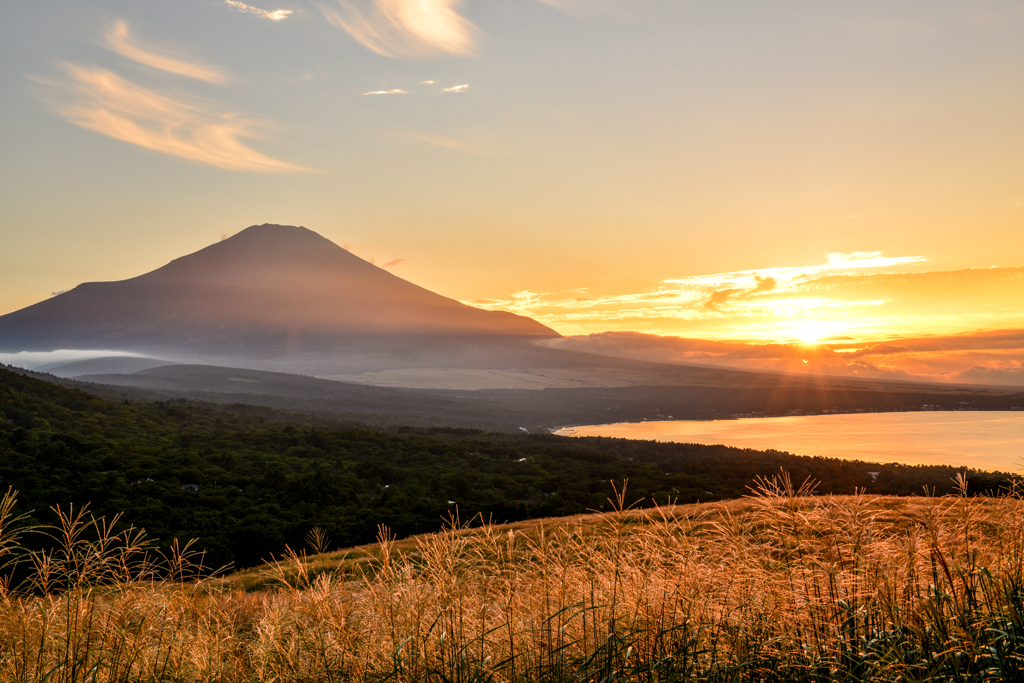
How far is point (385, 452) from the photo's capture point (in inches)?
1834

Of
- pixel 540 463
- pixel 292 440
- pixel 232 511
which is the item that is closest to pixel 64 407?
pixel 292 440

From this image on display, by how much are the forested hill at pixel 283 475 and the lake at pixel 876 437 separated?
55.6ft

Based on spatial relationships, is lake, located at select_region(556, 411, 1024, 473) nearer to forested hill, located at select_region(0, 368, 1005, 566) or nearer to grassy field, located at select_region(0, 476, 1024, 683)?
forested hill, located at select_region(0, 368, 1005, 566)

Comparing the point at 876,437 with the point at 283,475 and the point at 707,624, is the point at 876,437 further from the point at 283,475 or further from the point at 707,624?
the point at 707,624

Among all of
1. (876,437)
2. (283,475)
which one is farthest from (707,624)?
(876,437)

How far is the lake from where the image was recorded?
61.7 m

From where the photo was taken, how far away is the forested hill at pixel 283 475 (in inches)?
1040

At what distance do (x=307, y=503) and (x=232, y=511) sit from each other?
11.8 feet

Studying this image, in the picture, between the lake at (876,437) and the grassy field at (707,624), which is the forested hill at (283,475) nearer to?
the grassy field at (707,624)

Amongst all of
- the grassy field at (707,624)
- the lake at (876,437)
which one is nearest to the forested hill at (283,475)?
the grassy field at (707,624)

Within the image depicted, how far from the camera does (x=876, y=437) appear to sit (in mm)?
87062

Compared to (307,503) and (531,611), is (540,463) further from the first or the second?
(531,611)

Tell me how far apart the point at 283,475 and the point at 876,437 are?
280ft

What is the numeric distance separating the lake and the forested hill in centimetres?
1695
